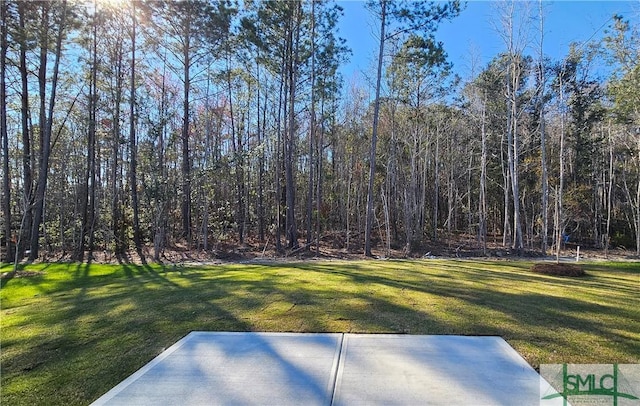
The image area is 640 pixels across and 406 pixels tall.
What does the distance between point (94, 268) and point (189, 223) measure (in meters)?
4.91

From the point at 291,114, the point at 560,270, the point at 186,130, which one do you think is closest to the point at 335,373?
the point at 560,270

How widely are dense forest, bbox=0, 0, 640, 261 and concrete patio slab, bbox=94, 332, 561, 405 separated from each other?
7158mm

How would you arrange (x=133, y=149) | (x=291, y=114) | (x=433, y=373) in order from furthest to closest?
(x=291, y=114)
(x=133, y=149)
(x=433, y=373)

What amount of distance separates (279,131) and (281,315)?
382 inches

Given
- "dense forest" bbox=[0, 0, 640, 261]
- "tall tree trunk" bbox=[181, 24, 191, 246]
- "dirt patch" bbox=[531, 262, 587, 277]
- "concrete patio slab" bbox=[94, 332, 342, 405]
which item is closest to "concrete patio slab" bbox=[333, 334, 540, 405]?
"concrete patio slab" bbox=[94, 332, 342, 405]

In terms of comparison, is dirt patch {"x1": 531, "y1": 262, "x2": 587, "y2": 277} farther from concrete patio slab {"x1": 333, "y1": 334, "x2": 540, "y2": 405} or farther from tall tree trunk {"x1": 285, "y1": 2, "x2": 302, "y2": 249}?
tall tree trunk {"x1": 285, "y1": 2, "x2": 302, "y2": 249}

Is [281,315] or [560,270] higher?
[560,270]

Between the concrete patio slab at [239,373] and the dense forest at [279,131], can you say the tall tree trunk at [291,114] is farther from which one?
the concrete patio slab at [239,373]

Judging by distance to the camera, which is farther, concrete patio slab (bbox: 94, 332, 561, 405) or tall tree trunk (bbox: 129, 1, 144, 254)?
tall tree trunk (bbox: 129, 1, 144, 254)

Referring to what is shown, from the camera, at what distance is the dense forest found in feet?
33.1

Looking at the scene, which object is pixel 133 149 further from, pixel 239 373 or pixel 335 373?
pixel 335 373

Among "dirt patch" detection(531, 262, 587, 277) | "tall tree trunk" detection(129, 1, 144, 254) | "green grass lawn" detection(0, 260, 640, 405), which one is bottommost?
"green grass lawn" detection(0, 260, 640, 405)

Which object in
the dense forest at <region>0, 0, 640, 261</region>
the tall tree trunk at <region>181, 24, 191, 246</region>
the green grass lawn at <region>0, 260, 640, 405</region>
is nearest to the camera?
the green grass lawn at <region>0, 260, 640, 405</region>

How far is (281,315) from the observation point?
343cm
